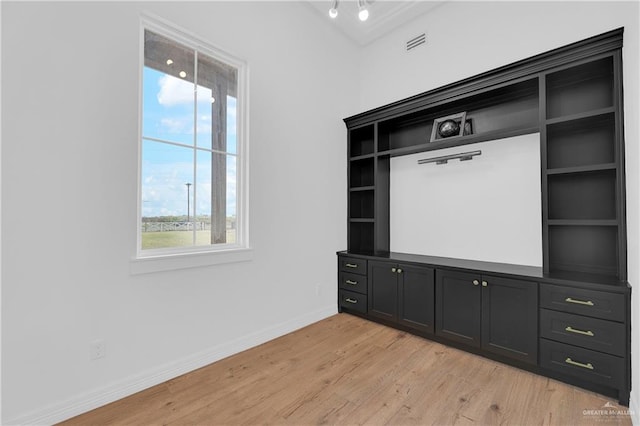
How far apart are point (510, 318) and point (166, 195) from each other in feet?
9.45

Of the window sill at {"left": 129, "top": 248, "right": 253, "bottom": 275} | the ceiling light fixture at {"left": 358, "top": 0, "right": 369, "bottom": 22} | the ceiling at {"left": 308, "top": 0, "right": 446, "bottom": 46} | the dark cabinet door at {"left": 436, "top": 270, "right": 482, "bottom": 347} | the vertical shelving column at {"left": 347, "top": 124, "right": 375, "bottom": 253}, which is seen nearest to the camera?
the window sill at {"left": 129, "top": 248, "right": 253, "bottom": 275}

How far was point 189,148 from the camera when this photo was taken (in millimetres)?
2480

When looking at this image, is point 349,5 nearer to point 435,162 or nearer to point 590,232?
point 435,162

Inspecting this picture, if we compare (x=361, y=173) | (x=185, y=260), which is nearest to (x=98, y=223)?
(x=185, y=260)

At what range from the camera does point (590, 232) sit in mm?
2354

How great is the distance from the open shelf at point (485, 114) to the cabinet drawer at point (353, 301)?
5.71 ft

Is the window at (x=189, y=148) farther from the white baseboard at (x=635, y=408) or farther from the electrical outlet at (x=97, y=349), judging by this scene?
the white baseboard at (x=635, y=408)

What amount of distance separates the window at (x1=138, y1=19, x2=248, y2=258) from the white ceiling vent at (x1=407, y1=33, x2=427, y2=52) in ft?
6.67

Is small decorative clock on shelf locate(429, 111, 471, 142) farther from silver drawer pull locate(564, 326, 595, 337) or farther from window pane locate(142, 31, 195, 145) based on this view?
window pane locate(142, 31, 195, 145)

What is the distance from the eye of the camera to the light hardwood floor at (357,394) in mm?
1772

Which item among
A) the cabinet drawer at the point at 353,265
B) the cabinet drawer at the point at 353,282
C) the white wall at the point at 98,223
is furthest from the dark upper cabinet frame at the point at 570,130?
the white wall at the point at 98,223

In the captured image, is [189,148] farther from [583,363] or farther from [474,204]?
[583,363]

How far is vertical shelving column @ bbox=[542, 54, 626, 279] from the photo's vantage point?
224cm

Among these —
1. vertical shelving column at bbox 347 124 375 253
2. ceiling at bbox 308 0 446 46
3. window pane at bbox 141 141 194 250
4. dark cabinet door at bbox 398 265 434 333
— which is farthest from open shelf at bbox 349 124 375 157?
window pane at bbox 141 141 194 250
